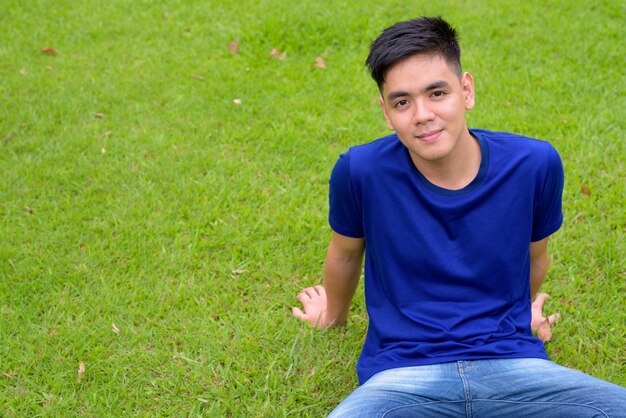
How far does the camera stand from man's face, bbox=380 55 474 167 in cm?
236

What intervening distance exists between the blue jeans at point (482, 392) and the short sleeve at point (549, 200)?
503mm

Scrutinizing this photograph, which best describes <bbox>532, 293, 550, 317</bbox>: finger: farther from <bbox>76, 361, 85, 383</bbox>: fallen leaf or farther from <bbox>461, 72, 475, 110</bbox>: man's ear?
<bbox>76, 361, 85, 383</bbox>: fallen leaf

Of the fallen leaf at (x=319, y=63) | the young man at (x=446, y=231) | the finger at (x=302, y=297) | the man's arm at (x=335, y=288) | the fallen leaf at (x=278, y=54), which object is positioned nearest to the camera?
the young man at (x=446, y=231)

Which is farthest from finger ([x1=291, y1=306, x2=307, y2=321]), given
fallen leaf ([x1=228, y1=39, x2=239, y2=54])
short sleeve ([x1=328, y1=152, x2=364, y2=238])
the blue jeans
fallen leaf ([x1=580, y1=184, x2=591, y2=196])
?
fallen leaf ([x1=228, y1=39, x2=239, y2=54])

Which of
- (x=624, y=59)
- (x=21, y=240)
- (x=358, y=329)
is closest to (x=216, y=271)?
(x=358, y=329)

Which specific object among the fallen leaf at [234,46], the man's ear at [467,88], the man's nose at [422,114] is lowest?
the fallen leaf at [234,46]

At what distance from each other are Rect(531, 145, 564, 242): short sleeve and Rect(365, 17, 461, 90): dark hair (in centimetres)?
46

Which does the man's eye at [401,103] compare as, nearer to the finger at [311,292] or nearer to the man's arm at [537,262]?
the man's arm at [537,262]

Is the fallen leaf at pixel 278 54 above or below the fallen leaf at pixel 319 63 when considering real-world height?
above

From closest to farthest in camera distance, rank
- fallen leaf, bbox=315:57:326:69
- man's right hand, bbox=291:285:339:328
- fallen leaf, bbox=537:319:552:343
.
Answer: fallen leaf, bbox=537:319:552:343
man's right hand, bbox=291:285:339:328
fallen leaf, bbox=315:57:326:69

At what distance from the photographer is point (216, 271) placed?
3.59 meters

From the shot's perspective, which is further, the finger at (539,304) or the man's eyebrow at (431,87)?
the finger at (539,304)

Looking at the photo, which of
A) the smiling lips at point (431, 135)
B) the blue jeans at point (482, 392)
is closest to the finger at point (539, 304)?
the blue jeans at point (482, 392)

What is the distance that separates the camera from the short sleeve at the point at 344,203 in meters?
2.54
